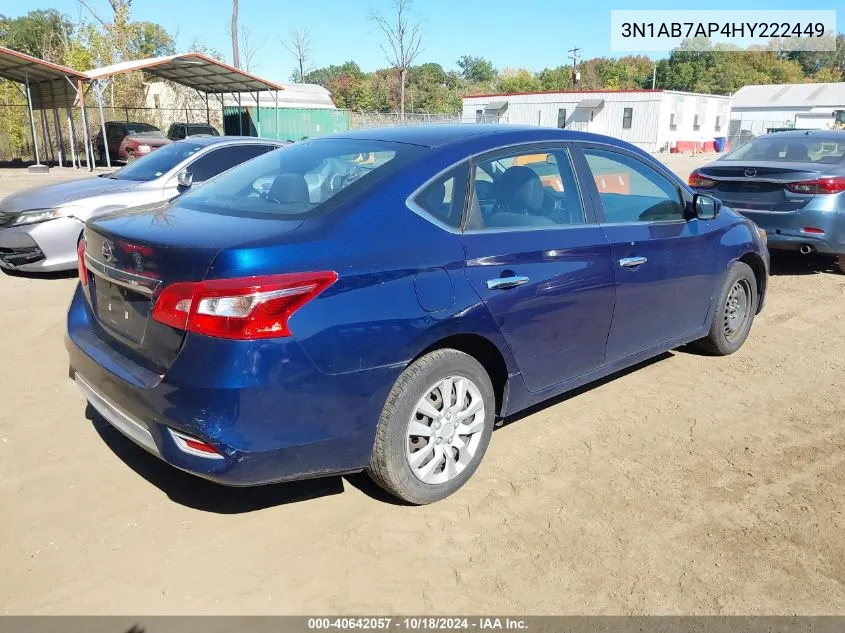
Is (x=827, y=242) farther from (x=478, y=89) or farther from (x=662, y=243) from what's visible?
(x=478, y=89)

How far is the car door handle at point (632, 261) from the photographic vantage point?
12.8 ft

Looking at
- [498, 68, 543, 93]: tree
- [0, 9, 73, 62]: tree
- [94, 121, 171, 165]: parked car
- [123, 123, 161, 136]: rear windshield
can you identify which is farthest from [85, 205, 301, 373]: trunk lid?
[498, 68, 543, 93]: tree

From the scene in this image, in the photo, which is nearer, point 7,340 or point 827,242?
point 7,340

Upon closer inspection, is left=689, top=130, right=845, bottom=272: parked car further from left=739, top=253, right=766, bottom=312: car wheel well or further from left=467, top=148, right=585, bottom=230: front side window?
left=467, top=148, right=585, bottom=230: front side window

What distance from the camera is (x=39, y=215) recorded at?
6.89 meters

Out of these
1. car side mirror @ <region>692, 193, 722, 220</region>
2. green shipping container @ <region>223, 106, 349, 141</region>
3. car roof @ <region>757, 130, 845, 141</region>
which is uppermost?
green shipping container @ <region>223, 106, 349, 141</region>

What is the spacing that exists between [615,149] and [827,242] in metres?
4.30

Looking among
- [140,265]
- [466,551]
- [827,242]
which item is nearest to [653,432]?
[466,551]

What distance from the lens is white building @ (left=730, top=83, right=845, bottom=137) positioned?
67.7 m

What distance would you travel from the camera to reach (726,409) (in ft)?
14.4

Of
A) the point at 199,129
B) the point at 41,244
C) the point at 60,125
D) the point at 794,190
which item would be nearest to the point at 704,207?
the point at 794,190

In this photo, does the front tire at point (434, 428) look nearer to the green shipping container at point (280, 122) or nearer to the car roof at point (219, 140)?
the car roof at point (219, 140)

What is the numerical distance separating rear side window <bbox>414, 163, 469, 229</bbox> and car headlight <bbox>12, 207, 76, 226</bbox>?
17.3 ft

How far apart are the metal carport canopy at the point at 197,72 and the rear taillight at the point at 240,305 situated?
72.1 feet
